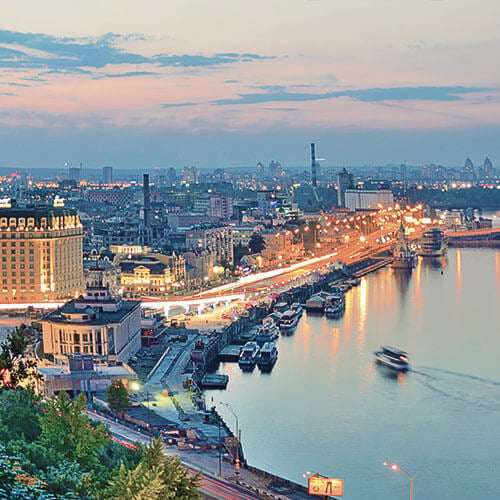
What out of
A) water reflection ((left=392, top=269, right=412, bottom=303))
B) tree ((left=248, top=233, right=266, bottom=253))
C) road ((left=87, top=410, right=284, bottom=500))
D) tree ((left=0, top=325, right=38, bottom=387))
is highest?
tree ((left=248, top=233, right=266, bottom=253))

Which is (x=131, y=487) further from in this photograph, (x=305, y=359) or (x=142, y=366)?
(x=305, y=359)

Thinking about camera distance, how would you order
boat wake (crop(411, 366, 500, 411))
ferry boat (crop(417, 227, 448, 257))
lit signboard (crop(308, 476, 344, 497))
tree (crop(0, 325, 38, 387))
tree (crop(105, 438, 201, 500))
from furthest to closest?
ferry boat (crop(417, 227, 448, 257)) < boat wake (crop(411, 366, 500, 411)) < tree (crop(0, 325, 38, 387)) < lit signboard (crop(308, 476, 344, 497)) < tree (crop(105, 438, 201, 500))

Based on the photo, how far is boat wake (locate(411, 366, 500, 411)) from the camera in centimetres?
1161

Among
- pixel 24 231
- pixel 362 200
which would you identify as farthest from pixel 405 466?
pixel 362 200

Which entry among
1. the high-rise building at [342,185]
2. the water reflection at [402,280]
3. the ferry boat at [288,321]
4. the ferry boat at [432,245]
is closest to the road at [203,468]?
the ferry boat at [288,321]

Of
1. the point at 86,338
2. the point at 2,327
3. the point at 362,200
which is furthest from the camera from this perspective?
the point at 362,200

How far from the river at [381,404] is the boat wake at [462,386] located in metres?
0.01

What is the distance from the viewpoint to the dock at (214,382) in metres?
12.6

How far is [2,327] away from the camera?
604 inches

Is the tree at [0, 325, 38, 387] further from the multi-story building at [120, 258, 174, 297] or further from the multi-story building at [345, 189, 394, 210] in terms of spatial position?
the multi-story building at [345, 189, 394, 210]

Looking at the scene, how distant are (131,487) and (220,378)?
6739 millimetres

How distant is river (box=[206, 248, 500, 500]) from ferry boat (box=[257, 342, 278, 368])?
0.12 meters

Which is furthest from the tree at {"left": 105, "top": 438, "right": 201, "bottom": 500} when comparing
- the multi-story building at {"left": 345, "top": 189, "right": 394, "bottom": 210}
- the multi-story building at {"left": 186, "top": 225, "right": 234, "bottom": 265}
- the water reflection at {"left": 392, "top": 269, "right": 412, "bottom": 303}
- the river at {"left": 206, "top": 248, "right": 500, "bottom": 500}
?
the multi-story building at {"left": 345, "top": 189, "right": 394, "bottom": 210}

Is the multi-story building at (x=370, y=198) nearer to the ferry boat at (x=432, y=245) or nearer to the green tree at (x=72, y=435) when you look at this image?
the ferry boat at (x=432, y=245)
